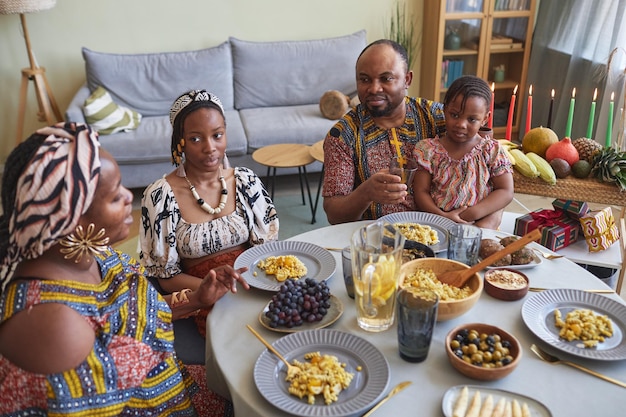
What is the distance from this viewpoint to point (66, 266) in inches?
45.3

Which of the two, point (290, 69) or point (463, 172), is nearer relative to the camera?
point (463, 172)

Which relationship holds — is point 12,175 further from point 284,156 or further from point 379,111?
point 284,156

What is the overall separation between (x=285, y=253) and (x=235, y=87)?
321 centimetres

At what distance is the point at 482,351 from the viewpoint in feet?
3.83

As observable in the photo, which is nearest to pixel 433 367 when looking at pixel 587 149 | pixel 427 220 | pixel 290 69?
pixel 427 220

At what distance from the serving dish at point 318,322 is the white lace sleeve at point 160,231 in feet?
1.81

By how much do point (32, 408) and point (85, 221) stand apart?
384 mm

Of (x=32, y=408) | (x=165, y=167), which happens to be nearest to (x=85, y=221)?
(x=32, y=408)

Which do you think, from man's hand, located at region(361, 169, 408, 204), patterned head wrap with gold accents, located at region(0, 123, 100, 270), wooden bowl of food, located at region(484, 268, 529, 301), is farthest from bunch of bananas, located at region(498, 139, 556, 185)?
patterned head wrap with gold accents, located at region(0, 123, 100, 270)

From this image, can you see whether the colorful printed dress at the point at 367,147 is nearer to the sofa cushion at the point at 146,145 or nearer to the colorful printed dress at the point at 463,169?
the colorful printed dress at the point at 463,169

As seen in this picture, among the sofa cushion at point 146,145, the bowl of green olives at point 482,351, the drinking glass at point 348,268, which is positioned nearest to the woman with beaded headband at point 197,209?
the drinking glass at point 348,268

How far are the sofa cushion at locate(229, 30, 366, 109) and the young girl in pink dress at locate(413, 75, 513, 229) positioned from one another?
2687 millimetres

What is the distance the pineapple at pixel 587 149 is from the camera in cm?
217

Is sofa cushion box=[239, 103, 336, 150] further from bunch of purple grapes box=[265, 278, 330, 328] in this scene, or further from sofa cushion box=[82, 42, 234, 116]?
bunch of purple grapes box=[265, 278, 330, 328]
